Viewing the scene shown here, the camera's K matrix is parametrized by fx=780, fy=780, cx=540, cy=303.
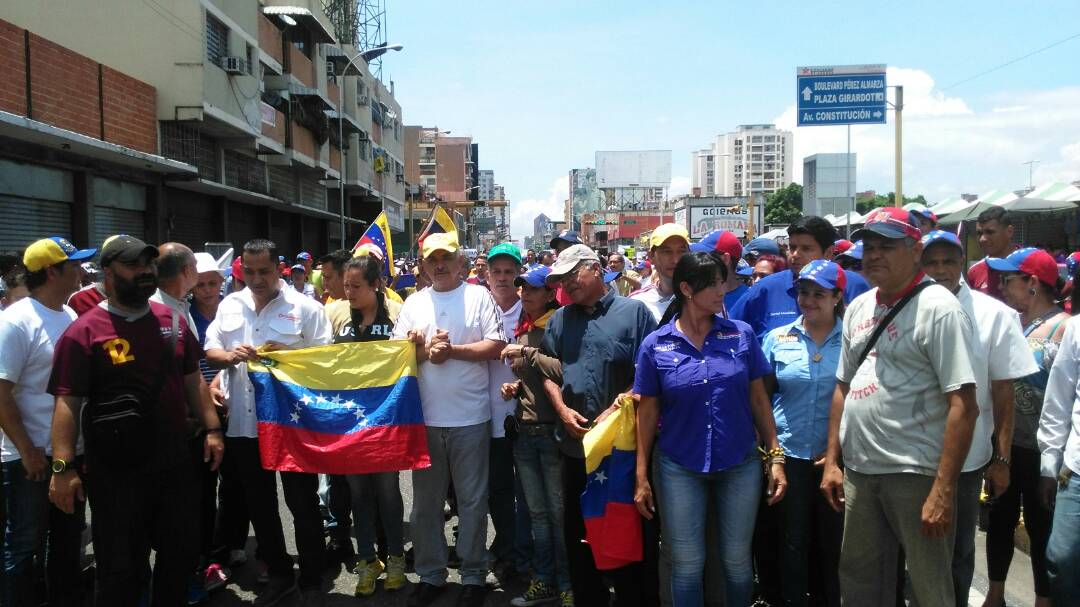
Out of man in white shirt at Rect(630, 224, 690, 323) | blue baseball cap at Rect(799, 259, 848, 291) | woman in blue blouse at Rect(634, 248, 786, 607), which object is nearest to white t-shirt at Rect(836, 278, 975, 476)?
woman in blue blouse at Rect(634, 248, 786, 607)

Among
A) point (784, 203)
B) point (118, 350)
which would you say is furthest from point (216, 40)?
point (784, 203)

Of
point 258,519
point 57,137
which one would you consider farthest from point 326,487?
point 57,137

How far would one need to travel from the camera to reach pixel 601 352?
13.6 ft

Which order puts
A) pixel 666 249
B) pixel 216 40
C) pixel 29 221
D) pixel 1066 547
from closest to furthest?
pixel 1066 547, pixel 666 249, pixel 29 221, pixel 216 40

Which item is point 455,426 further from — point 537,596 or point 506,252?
point 506,252

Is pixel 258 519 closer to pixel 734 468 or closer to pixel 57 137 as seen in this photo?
pixel 734 468

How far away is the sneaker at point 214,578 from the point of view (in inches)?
195

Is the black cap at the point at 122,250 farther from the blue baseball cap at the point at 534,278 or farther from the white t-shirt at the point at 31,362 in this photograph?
the blue baseball cap at the point at 534,278

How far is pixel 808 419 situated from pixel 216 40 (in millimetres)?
22254

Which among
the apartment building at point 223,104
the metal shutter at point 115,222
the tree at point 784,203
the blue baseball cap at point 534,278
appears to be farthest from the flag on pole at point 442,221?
the tree at point 784,203

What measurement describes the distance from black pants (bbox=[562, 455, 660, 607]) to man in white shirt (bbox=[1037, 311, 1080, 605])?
1819 mm

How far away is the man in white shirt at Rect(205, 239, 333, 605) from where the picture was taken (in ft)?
15.7

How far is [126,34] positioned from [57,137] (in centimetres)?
804

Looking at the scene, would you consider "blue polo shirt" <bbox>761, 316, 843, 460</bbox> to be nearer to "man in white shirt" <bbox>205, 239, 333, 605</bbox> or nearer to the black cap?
"man in white shirt" <bbox>205, 239, 333, 605</bbox>
